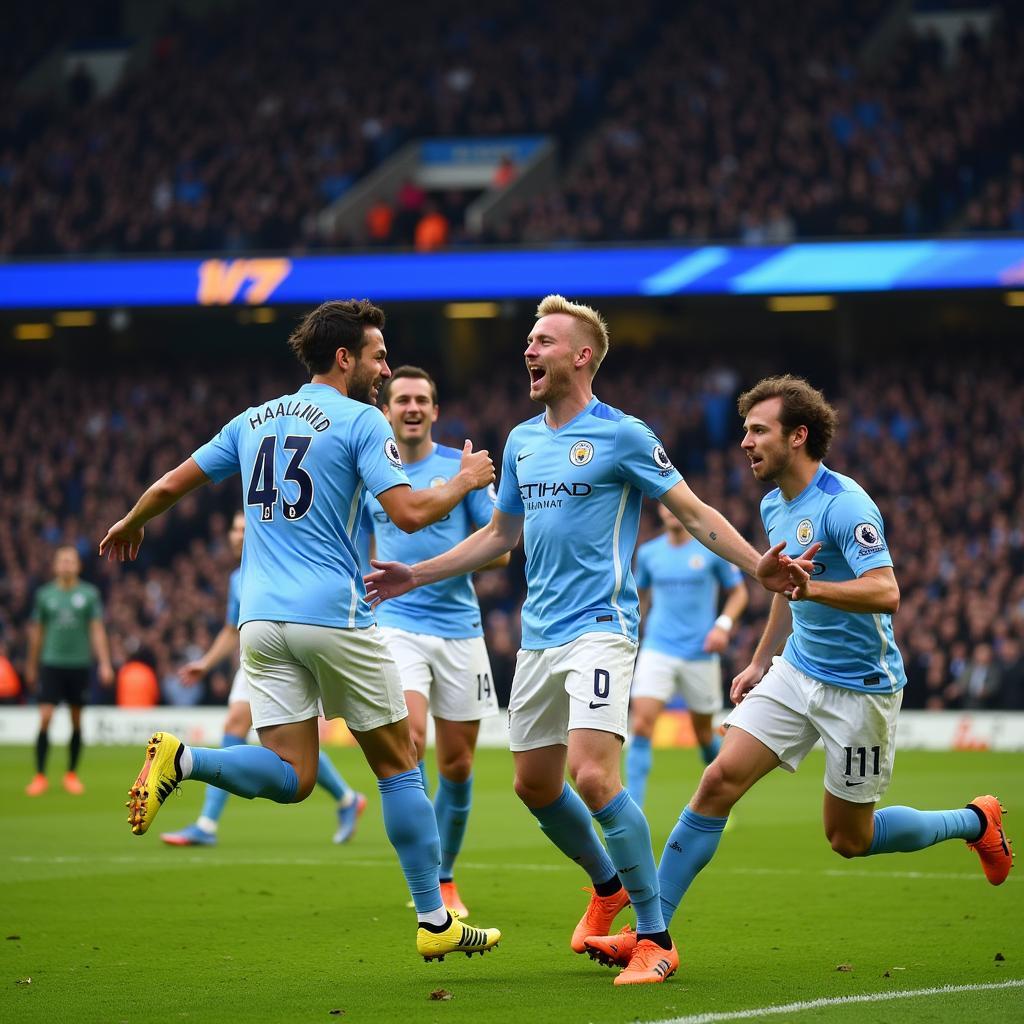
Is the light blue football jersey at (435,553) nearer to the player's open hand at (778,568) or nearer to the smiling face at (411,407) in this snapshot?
the smiling face at (411,407)

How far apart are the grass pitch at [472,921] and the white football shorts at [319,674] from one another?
1095mm

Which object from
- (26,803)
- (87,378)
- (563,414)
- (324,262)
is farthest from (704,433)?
(563,414)

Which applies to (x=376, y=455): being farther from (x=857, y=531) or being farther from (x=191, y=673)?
(x=191, y=673)

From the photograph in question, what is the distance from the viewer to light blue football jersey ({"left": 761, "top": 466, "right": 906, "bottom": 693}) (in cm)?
716

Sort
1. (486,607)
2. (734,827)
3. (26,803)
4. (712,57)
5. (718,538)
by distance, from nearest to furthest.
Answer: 1. (718,538)
2. (734,827)
3. (26,803)
4. (486,607)
5. (712,57)

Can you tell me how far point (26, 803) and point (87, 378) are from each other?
64.7 ft

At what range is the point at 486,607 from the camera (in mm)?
27203

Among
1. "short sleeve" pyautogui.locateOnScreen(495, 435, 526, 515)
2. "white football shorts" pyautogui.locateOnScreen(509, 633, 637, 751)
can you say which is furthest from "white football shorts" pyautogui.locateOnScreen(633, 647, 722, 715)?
"white football shorts" pyautogui.locateOnScreen(509, 633, 637, 751)

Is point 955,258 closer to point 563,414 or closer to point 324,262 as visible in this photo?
point 324,262

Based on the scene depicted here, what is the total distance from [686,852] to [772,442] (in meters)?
1.74

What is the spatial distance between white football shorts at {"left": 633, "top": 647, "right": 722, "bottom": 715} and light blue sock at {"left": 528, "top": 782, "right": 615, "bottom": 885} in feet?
20.9

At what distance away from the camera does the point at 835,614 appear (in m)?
7.30

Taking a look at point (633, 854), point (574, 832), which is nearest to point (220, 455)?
point (574, 832)

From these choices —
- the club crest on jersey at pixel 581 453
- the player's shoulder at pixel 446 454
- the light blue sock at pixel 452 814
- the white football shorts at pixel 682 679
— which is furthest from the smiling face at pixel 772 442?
the white football shorts at pixel 682 679
